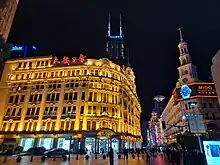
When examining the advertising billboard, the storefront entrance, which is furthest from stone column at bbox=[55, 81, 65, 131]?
the advertising billboard

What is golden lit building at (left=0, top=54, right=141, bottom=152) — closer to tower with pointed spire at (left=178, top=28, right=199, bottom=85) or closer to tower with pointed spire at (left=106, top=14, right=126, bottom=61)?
tower with pointed spire at (left=178, top=28, right=199, bottom=85)

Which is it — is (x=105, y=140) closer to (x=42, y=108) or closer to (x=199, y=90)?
(x=42, y=108)

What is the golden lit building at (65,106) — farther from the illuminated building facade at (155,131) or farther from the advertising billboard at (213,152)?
the illuminated building facade at (155,131)

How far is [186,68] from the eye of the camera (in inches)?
2640

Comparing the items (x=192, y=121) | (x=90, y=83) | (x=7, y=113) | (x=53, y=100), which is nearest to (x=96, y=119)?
(x=90, y=83)

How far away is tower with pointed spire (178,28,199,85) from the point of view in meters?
63.2

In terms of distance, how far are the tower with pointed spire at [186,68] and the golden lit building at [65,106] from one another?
27.8 metres

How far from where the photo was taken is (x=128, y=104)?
52.6 metres

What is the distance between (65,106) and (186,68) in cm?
4931

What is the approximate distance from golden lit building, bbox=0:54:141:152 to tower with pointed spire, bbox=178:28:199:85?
27.8 meters

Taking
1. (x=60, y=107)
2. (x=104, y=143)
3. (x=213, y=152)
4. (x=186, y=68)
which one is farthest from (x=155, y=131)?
(x=213, y=152)

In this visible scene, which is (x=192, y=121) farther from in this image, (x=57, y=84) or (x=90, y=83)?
(x=57, y=84)

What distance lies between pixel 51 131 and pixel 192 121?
33.8 m

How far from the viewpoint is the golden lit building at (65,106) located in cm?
3894
